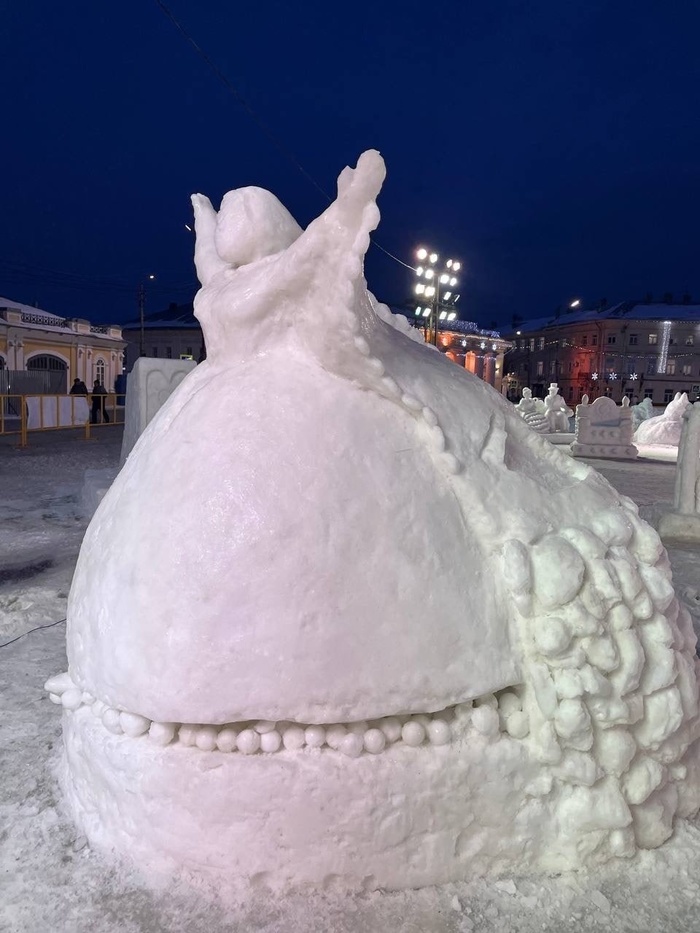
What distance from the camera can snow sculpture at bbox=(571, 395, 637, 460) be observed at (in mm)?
15148

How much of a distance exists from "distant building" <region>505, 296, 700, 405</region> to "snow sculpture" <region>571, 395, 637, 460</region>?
26.1 meters

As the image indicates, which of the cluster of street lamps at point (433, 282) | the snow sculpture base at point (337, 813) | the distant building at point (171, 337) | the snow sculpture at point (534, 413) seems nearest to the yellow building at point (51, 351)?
the distant building at point (171, 337)

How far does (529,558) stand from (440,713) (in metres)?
0.51

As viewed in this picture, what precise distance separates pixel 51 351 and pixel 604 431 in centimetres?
2204

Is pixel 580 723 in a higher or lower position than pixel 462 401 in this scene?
lower

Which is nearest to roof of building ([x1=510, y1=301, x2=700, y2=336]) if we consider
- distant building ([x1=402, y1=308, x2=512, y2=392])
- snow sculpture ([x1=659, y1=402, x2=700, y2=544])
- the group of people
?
distant building ([x1=402, y1=308, x2=512, y2=392])

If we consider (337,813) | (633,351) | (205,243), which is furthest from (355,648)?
(633,351)

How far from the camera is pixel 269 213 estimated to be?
2271mm

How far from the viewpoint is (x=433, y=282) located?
1914 centimetres

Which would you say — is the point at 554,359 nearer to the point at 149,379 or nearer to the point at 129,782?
the point at 149,379

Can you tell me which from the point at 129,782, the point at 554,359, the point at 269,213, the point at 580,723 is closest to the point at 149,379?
the point at 269,213

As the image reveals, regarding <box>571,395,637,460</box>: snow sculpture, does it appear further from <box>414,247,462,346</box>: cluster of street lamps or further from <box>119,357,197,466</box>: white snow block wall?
<box>119,357,197,466</box>: white snow block wall

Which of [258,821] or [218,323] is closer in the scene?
[258,821]

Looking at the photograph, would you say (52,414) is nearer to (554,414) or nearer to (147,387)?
(147,387)
